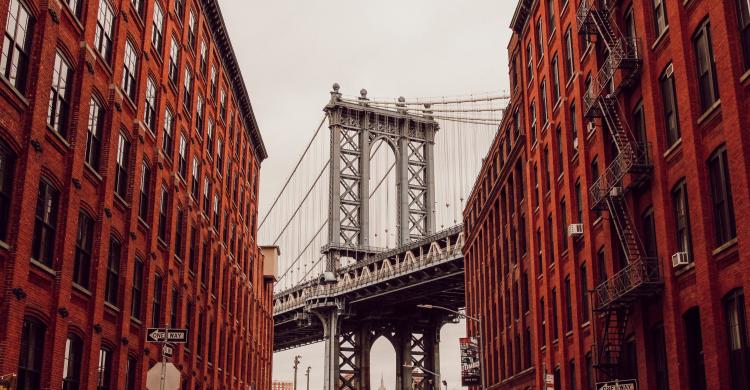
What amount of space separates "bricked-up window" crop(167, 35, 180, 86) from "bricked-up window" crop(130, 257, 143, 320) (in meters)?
8.95

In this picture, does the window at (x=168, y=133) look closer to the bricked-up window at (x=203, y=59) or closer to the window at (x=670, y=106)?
the bricked-up window at (x=203, y=59)

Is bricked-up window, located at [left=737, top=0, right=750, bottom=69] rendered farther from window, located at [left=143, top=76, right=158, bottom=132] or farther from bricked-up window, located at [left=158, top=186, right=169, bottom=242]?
bricked-up window, located at [left=158, top=186, right=169, bottom=242]

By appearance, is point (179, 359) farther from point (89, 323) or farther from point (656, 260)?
point (656, 260)

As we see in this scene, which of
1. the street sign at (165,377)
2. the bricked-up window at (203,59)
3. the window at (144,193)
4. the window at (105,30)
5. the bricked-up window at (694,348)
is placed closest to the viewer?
the street sign at (165,377)

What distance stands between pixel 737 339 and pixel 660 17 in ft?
35.0

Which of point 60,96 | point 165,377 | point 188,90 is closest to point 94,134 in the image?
point 60,96

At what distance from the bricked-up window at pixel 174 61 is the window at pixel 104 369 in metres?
13.3

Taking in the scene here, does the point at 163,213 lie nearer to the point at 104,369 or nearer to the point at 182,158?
Result: the point at 182,158

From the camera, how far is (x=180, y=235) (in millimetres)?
40062

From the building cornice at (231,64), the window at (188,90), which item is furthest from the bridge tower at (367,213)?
the window at (188,90)

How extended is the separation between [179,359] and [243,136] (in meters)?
25.2

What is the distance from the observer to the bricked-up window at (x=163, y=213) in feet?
120

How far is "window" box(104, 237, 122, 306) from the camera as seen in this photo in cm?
2933

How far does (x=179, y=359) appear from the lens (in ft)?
125
